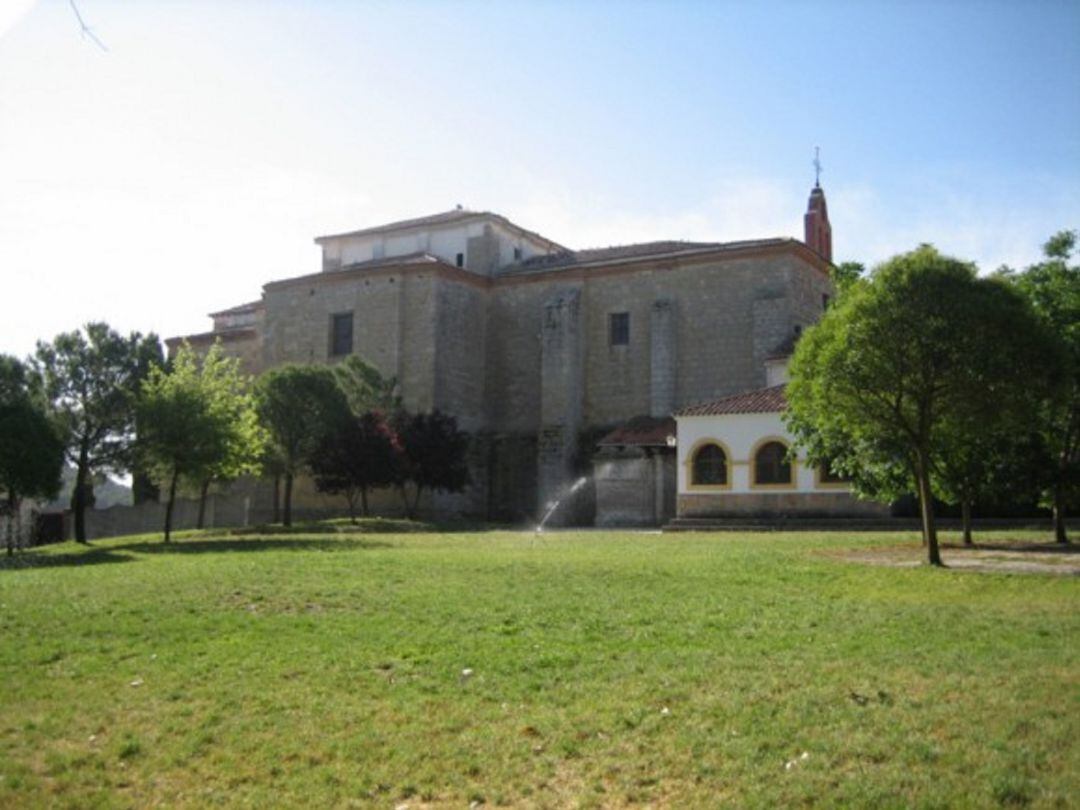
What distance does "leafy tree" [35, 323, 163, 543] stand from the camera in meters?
27.6

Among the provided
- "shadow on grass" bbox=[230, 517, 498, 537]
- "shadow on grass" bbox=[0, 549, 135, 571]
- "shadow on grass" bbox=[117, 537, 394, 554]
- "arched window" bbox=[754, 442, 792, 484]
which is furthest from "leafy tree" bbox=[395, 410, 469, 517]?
"shadow on grass" bbox=[0, 549, 135, 571]

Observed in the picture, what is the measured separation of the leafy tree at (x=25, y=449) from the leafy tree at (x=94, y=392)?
90cm

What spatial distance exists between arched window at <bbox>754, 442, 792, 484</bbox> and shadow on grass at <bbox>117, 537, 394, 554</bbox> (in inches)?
442

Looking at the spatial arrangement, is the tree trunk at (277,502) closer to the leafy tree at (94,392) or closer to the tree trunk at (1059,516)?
the leafy tree at (94,392)

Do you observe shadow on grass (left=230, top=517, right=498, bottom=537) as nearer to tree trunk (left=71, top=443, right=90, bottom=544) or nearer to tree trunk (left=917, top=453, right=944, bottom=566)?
tree trunk (left=71, top=443, right=90, bottom=544)

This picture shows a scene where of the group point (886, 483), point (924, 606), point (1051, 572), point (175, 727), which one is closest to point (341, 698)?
point (175, 727)

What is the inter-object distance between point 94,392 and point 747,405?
1705 centimetres

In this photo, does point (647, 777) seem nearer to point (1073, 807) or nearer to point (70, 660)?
point (1073, 807)

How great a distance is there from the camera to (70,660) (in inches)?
364

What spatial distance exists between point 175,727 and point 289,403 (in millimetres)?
26630

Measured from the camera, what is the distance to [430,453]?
37.0 meters

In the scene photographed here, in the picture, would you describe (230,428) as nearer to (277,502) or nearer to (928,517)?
(277,502)

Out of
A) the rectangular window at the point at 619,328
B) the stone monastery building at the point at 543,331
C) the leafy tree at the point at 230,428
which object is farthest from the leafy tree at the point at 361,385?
the rectangular window at the point at 619,328

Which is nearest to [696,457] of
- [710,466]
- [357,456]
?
[710,466]
